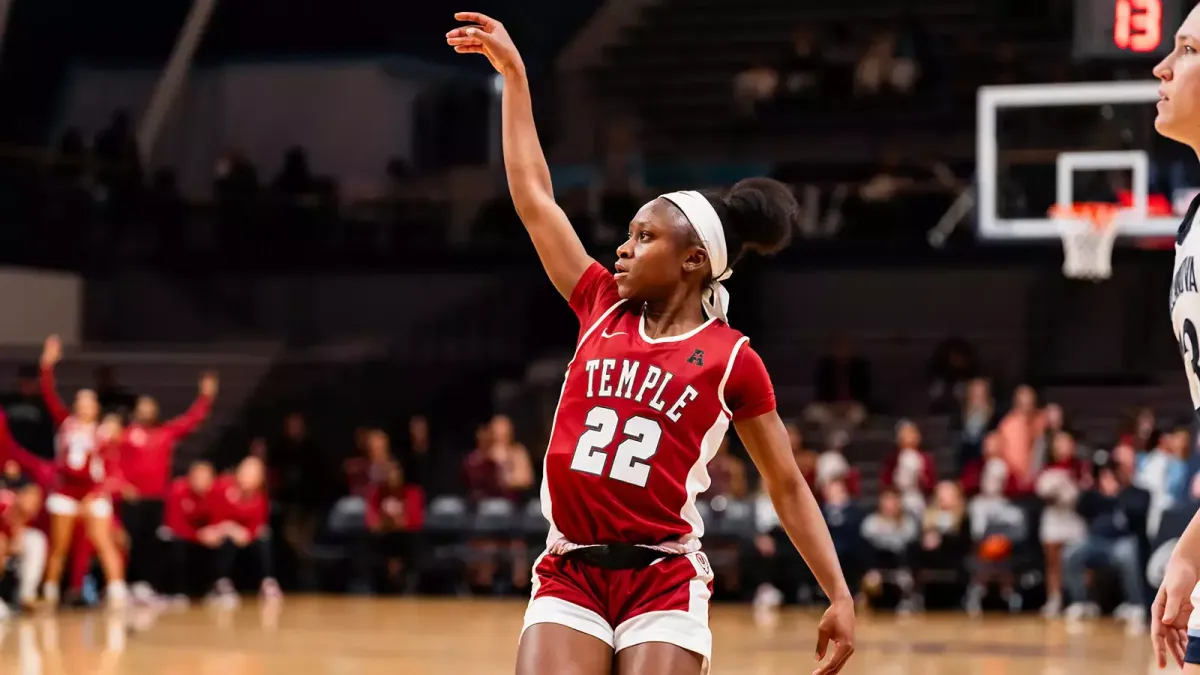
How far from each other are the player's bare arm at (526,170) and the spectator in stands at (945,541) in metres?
9.63

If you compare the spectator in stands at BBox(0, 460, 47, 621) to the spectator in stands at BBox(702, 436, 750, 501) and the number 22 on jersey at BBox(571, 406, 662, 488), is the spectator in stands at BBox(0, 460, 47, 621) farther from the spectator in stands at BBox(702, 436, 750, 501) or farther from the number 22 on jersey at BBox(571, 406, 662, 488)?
the number 22 on jersey at BBox(571, 406, 662, 488)

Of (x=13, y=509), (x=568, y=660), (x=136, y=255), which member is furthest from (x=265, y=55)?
(x=568, y=660)

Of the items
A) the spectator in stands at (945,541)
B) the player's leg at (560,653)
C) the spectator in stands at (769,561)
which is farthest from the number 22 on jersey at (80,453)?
the player's leg at (560,653)

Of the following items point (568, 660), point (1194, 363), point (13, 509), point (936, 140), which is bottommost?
point (13, 509)

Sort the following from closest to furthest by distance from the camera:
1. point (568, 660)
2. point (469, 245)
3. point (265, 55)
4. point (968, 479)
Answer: point (568, 660)
point (968, 479)
point (469, 245)
point (265, 55)

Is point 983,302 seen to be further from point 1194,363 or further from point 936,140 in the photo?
point 1194,363

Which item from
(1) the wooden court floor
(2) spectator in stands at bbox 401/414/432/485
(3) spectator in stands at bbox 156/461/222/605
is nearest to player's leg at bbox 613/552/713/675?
(1) the wooden court floor

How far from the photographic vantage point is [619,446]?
390cm

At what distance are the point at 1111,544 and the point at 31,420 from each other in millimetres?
9683

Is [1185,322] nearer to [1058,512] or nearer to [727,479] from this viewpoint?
[1058,512]

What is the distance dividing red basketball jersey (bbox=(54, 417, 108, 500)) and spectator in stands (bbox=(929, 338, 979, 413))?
7951 mm

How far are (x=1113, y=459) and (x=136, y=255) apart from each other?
37.7ft

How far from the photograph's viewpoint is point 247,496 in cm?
1418

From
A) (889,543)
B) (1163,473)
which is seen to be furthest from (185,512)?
(1163,473)
